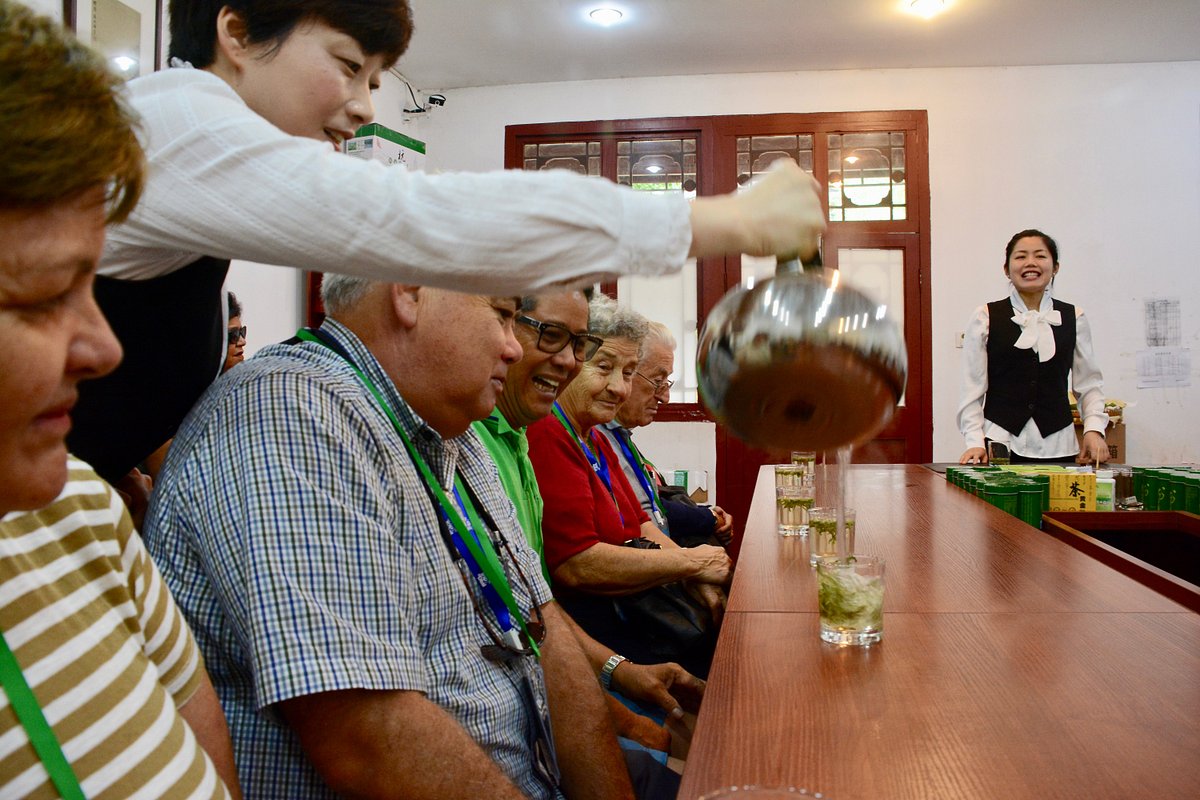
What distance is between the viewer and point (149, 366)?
113 cm

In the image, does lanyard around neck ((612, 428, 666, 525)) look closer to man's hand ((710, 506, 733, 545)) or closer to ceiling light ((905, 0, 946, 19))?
man's hand ((710, 506, 733, 545))

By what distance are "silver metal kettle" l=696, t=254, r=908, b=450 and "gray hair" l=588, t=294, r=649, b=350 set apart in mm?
1884

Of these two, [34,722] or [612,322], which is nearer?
[34,722]

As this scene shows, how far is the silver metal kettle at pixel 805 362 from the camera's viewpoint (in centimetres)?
77

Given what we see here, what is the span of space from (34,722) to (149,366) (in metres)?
0.57

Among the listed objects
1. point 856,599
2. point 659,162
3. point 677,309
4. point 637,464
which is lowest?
point 856,599

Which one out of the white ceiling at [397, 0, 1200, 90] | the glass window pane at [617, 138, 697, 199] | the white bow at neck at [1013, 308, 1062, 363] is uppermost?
the white ceiling at [397, 0, 1200, 90]

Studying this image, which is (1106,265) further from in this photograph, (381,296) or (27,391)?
(27,391)

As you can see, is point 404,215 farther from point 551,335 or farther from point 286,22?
point 551,335

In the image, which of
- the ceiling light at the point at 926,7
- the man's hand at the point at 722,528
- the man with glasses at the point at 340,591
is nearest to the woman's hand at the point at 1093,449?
the man's hand at the point at 722,528

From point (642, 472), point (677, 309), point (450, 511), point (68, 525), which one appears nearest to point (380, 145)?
point (677, 309)

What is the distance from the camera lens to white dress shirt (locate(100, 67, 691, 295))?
679 millimetres

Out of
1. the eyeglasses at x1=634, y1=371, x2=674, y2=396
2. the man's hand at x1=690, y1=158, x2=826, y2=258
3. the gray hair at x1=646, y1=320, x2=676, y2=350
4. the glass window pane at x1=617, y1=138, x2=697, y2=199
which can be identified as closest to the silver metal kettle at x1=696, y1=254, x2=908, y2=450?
the man's hand at x1=690, y1=158, x2=826, y2=258

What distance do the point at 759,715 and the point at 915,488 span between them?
2.17 meters
